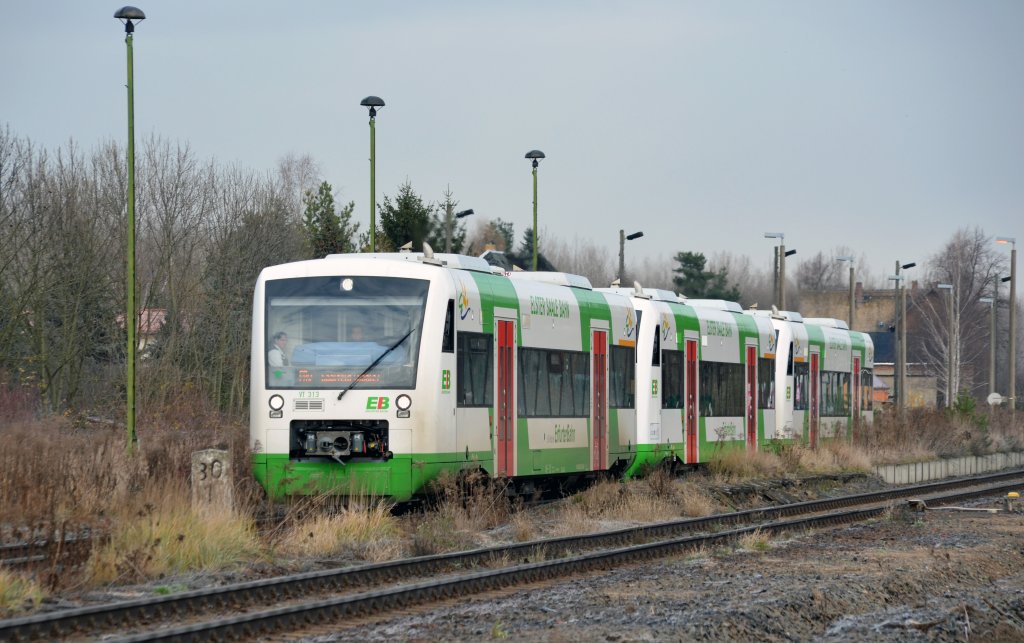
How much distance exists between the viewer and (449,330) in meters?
18.7

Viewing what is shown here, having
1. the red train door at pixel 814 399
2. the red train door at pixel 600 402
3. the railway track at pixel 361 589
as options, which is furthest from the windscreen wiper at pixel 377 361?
the red train door at pixel 814 399

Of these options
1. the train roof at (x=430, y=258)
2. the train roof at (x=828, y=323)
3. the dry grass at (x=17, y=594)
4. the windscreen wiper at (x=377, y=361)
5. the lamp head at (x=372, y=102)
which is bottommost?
the dry grass at (x=17, y=594)

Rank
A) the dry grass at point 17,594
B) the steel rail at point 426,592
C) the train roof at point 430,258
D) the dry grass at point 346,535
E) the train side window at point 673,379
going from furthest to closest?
the train side window at point 673,379
the train roof at point 430,258
the dry grass at point 346,535
the dry grass at point 17,594
the steel rail at point 426,592

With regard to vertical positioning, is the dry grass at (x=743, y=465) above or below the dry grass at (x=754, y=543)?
above

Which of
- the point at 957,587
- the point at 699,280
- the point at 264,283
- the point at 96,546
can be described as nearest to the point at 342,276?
the point at 264,283

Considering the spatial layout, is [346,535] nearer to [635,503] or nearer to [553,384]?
[553,384]

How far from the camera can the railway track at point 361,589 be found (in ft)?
33.8

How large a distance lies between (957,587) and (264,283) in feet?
30.4

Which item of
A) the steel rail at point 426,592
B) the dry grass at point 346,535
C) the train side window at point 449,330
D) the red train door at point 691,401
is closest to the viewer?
the steel rail at point 426,592

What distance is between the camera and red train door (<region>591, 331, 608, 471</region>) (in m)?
23.5

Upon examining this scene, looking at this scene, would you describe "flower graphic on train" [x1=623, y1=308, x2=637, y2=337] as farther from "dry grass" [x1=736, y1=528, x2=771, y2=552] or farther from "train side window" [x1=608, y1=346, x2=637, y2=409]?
"dry grass" [x1=736, y1=528, x2=771, y2=552]

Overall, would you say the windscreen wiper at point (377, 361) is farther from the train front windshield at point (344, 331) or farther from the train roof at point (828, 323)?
the train roof at point (828, 323)

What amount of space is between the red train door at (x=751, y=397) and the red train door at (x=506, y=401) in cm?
1181

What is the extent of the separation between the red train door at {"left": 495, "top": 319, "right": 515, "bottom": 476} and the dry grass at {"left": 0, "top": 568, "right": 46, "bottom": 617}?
913 centimetres
